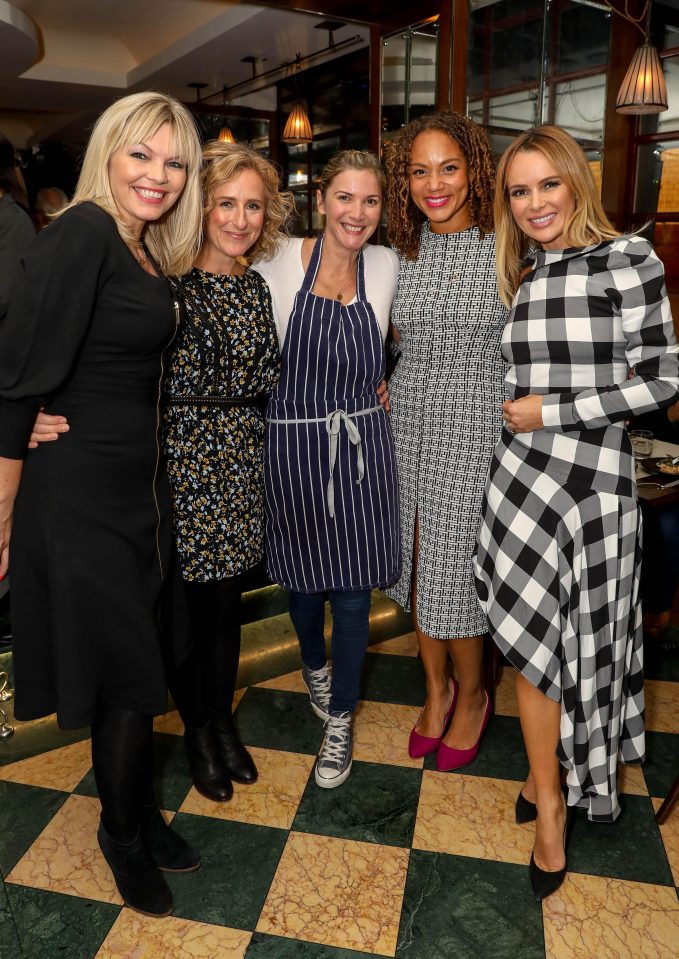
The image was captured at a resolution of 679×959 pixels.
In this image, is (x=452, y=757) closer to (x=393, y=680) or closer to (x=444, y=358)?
(x=393, y=680)

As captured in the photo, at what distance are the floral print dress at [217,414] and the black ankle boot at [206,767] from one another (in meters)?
0.53

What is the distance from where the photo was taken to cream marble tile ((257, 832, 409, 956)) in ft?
5.62

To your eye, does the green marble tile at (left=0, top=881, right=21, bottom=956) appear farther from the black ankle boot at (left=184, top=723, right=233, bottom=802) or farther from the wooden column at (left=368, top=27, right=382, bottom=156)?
the wooden column at (left=368, top=27, right=382, bottom=156)

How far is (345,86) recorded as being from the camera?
755 centimetres

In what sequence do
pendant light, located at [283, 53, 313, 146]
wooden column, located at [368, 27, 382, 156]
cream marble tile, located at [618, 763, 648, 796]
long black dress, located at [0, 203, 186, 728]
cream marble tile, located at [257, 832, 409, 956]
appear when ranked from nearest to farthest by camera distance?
long black dress, located at [0, 203, 186, 728] → cream marble tile, located at [257, 832, 409, 956] → cream marble tile, located at [618, 763, 648, 796] → wooden column, located at [368, 27, 382, 156] → pendant light, located at [283, 53, 313, 146]

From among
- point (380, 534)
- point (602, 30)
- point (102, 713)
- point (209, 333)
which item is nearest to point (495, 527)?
point (380, 534)

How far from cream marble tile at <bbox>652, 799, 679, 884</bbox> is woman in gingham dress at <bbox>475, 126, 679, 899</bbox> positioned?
26cm

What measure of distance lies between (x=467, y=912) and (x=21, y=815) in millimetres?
1218

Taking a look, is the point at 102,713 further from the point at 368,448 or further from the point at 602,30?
the point at 602,30

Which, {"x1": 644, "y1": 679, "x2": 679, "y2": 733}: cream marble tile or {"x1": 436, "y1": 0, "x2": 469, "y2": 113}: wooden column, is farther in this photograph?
{"x1": 436, "y1": 0, "x2": 469, "y2": 113}: wooden column

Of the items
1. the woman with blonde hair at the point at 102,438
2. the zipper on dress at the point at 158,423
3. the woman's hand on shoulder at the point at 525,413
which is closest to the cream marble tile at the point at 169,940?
the woman with blonde hair at the point at 102,438

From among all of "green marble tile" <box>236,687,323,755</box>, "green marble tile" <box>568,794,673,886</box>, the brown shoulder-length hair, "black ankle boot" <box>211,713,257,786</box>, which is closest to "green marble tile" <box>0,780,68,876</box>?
"black ankle boot" <box>211,713,257,786</box>

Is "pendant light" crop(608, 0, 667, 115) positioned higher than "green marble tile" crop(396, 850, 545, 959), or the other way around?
"pendant light" crop(608, 0, 667, 115)

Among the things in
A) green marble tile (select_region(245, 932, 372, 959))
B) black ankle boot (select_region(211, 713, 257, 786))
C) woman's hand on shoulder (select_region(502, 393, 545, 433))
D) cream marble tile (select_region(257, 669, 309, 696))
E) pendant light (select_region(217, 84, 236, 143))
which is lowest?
green marble tile (select_region(245, 932, 372, 959))
